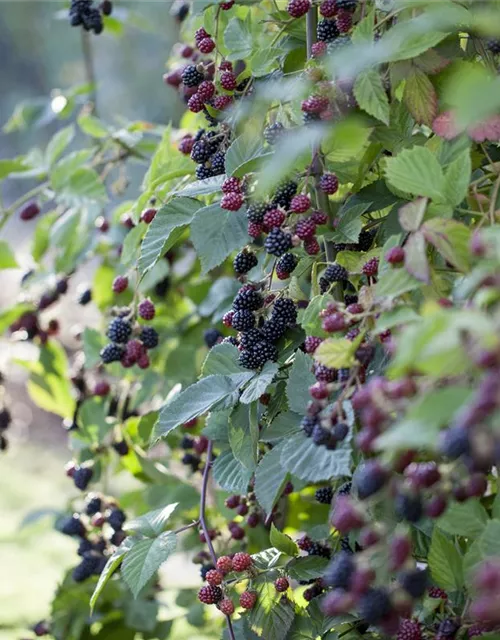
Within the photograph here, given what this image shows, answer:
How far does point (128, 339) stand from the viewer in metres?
1.05

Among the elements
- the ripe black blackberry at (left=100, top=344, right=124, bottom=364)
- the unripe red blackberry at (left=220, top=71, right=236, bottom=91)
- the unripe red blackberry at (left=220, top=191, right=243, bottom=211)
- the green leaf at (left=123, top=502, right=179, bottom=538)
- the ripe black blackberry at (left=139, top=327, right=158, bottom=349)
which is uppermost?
the unripe red blackberry at (left=220, top=71, right=236, bottom=91)

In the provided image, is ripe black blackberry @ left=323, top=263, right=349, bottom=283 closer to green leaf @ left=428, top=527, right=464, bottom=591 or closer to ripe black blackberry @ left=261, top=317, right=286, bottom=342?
ripe black blackberry @ left=261, top=317, right=286, bottom=342

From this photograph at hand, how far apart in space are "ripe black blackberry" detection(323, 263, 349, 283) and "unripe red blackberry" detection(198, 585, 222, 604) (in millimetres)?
329

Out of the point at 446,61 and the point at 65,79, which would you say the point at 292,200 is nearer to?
the point at 446,61

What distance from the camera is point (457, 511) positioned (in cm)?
70

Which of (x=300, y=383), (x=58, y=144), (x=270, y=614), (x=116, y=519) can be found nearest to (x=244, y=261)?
(x=300, y=383)

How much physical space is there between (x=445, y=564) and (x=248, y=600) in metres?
0.23

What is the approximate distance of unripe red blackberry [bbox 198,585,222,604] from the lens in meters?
Answer: 0.85

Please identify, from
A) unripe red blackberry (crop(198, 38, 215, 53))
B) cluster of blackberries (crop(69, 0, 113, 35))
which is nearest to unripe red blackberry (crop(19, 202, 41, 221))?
cluster of blackberries (crop(69, 0, 113, 35))

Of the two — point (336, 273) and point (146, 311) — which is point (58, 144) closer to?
point (146, 311)

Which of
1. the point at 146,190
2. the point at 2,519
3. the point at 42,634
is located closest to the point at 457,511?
the point at 146,190

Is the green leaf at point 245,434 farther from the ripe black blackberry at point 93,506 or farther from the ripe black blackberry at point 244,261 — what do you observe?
the ripe black blackberry at point 93,506

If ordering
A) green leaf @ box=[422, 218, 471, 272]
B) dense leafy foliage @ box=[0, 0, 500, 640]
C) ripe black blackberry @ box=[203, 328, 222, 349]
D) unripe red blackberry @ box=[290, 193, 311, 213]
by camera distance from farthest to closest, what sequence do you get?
ripe black blackberry @ box=[203, 328, 222, 349], unripe red blackberry @ box=[290, 193, 311, 213], green leaf @ box=[422, 218, 471, 272], dense leafy foliage @ box=[0, 0, 500, 640]

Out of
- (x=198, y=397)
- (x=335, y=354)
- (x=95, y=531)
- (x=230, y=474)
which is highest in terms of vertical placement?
(x=335, y=354)
